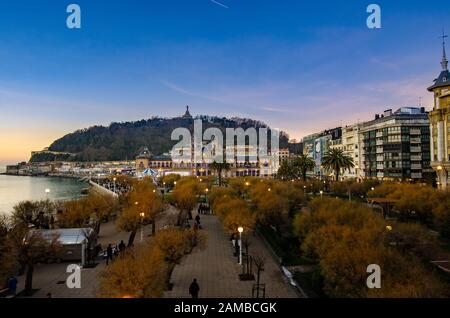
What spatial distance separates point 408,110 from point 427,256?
75894mm

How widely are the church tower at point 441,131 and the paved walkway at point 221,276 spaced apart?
47.5 m

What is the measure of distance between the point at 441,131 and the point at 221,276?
5872cm

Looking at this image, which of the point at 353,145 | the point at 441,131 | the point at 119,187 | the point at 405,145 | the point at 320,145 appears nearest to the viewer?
the point at 441,131

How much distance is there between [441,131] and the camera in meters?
64.9

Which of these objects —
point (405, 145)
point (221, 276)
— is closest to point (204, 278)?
point (221, 276)

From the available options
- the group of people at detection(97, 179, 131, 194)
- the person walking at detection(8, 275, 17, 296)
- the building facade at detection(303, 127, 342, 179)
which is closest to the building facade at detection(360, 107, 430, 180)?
the building facade at detection(303, 127, 342, 179)

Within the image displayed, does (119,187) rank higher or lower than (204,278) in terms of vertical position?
higher

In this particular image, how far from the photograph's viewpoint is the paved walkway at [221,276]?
1855 centimetres

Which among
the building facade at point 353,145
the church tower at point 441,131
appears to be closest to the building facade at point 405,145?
the building facade at point 353,145

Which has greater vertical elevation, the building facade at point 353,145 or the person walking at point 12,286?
the building facade at point 353,145

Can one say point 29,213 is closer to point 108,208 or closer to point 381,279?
point 108,208

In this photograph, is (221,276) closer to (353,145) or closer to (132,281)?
(132,281)

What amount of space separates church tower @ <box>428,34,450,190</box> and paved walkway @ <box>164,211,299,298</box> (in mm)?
47487

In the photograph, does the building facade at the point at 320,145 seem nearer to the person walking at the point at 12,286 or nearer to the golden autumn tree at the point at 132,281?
the person walking at the point at 12,286
